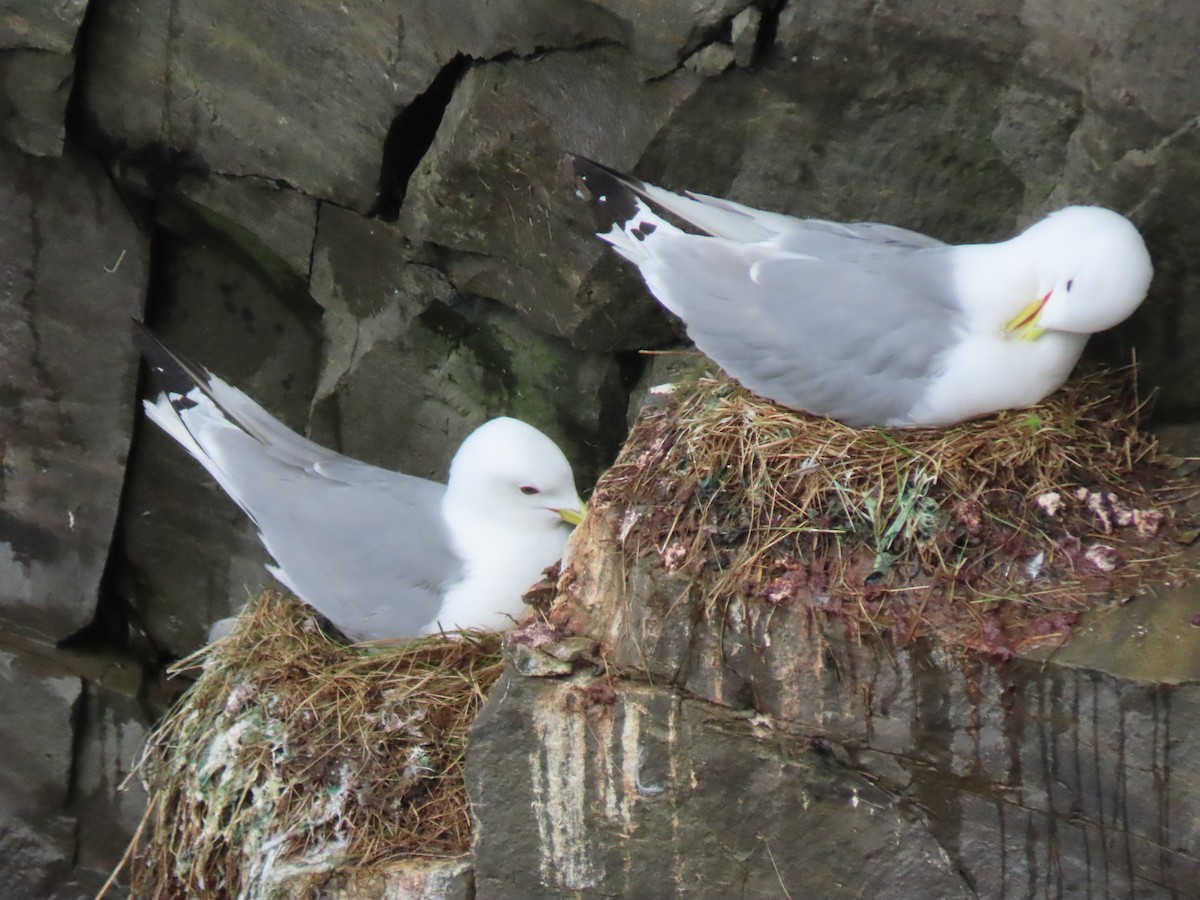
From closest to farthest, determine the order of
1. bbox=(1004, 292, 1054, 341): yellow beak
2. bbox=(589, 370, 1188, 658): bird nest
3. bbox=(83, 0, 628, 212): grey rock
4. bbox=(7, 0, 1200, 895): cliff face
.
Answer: bbox=(589, 370, 1188, 658): bird nest < bbox=(1004, 292, 1054, 341): yellow beak < bbox=(7, 0, 1200, 895): cliff face < bbox=(83, 0, 628, 212): grey rock

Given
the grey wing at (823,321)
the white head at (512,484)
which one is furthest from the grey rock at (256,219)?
the grey wing at (823,321)

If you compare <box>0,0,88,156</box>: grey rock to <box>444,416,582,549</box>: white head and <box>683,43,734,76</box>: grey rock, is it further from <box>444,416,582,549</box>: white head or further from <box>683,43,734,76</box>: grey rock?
<box>683,43,734,76</box>: grey rock

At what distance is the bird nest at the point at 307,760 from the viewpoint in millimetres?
2604

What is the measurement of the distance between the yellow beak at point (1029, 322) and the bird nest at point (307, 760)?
46.9 inches

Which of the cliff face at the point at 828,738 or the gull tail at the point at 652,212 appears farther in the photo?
the gull tail at the point at 652,212

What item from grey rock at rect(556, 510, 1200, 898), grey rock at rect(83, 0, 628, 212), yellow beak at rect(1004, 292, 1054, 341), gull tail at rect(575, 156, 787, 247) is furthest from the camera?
grey rock at rect(83, 0, 628, 212)

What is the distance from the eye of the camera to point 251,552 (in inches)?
155

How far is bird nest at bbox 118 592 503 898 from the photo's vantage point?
2.60 m

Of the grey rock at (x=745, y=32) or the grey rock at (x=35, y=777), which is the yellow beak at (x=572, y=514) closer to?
the grey rock at (x=745, y=32)

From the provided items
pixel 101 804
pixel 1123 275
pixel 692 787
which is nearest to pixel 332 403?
pixel 101 804

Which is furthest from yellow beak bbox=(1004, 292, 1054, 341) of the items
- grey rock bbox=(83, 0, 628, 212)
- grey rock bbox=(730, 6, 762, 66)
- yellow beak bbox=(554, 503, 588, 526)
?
grey rock bbox=(83, 0, 628, 212)

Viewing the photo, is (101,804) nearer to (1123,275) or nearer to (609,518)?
(609,518)

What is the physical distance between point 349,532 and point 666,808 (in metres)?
1.04

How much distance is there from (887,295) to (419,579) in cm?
115
